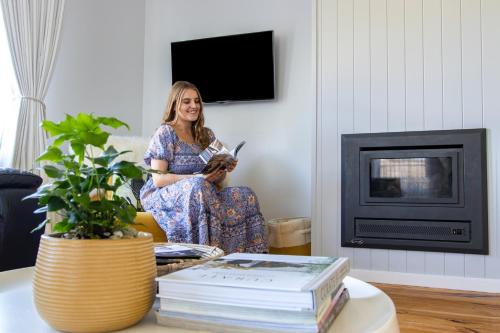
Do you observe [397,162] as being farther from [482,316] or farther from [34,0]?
[34,0]

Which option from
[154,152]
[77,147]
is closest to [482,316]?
[154,152]

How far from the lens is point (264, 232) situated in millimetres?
2428

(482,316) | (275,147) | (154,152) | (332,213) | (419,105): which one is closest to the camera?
(482,316)

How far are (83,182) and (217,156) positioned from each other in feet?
5.34

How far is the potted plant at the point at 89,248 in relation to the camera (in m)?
0.58

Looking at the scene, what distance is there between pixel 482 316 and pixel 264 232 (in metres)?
1.08

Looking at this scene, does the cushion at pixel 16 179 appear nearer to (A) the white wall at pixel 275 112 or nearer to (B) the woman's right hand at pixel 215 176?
(B) the woman's right hand at pixel 215 176

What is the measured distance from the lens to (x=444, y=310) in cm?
198

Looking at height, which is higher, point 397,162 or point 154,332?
point 397,162

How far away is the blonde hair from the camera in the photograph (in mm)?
2502

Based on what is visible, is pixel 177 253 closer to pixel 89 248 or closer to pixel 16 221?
pixel 89 248

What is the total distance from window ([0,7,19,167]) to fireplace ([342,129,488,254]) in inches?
77.7

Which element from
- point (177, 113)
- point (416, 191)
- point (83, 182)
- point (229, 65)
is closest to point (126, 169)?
point (83, 182)

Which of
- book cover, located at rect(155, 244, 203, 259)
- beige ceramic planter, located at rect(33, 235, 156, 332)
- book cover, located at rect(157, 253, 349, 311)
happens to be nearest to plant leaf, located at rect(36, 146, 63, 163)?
beige ceramic planter, located at rect(33, 235, 156, 332)
